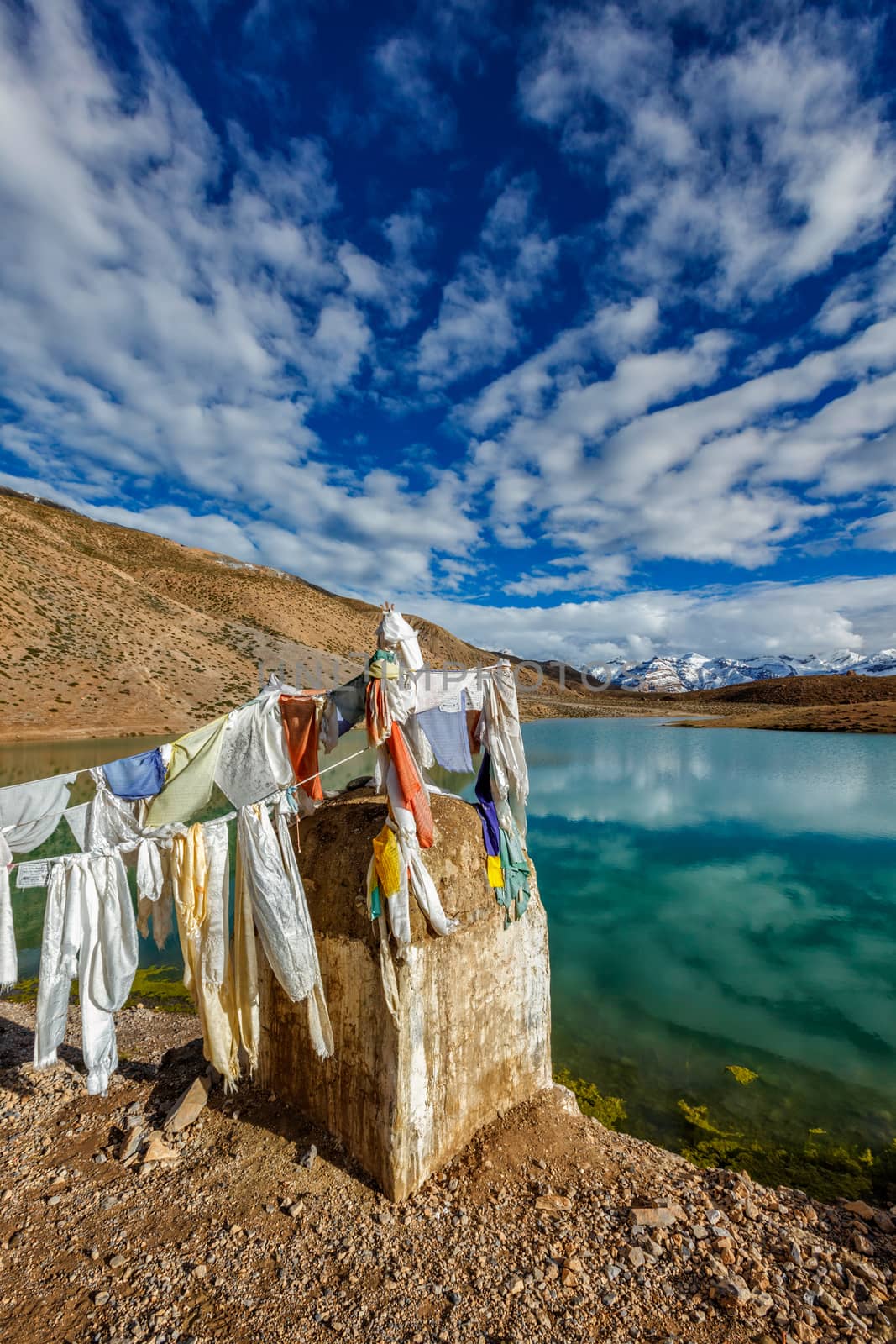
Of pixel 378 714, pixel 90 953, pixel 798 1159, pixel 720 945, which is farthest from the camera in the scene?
pixel 720 945

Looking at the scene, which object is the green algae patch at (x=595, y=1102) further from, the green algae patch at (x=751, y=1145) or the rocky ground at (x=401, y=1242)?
the rocky ground at (x=401, y=1242)

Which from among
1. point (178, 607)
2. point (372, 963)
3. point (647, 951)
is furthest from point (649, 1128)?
point (178, 607)

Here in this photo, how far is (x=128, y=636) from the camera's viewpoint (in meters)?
51.3

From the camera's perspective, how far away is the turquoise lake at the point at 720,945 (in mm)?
8230

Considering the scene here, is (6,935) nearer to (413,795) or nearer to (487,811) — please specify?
Answer: (413,795)

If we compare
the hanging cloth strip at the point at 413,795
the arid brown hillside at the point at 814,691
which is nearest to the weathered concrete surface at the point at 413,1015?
the hanging cloth strip at the point at 413,795

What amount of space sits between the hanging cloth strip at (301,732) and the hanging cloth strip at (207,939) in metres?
1.01

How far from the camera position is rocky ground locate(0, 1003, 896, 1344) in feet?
12.0

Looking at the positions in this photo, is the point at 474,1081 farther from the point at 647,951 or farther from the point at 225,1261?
the point at 647,951

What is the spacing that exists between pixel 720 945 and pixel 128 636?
170 feet

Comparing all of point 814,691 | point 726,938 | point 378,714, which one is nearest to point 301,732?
point 378,714

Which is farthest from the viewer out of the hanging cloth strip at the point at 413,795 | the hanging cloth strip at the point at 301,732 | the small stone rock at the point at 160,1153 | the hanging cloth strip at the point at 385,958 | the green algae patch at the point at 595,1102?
the green algae patch at the point at 595,1102

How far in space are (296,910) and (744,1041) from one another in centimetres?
877

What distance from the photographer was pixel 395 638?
517 centimetres
